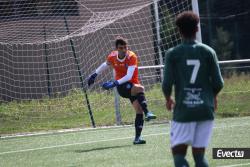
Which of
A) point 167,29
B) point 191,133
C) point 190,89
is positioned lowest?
point 167,29

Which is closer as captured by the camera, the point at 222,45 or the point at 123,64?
the point at 123,64

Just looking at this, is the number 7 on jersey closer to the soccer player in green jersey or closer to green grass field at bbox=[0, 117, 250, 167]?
the soccer player in green jersey

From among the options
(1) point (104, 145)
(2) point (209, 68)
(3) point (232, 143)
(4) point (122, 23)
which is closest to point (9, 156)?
(1) point (104, 145)

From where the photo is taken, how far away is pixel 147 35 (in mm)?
18922

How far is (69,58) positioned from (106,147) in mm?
7286

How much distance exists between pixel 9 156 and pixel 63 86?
7135 mm

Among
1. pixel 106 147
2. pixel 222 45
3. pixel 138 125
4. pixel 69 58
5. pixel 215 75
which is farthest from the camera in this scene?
pixel 222 45

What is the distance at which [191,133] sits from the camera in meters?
7.12

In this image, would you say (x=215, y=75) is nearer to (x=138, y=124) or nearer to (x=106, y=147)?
(x=106, y=147)

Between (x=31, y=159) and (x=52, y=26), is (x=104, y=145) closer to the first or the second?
(x=31, y=159)

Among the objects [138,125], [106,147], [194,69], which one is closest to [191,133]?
[194,69]

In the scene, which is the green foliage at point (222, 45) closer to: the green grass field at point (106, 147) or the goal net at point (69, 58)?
the goal net at point (69, 58)

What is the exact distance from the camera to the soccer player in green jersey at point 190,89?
7.10m

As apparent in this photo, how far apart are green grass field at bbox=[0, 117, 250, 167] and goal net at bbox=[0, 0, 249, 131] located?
2.30 meters
